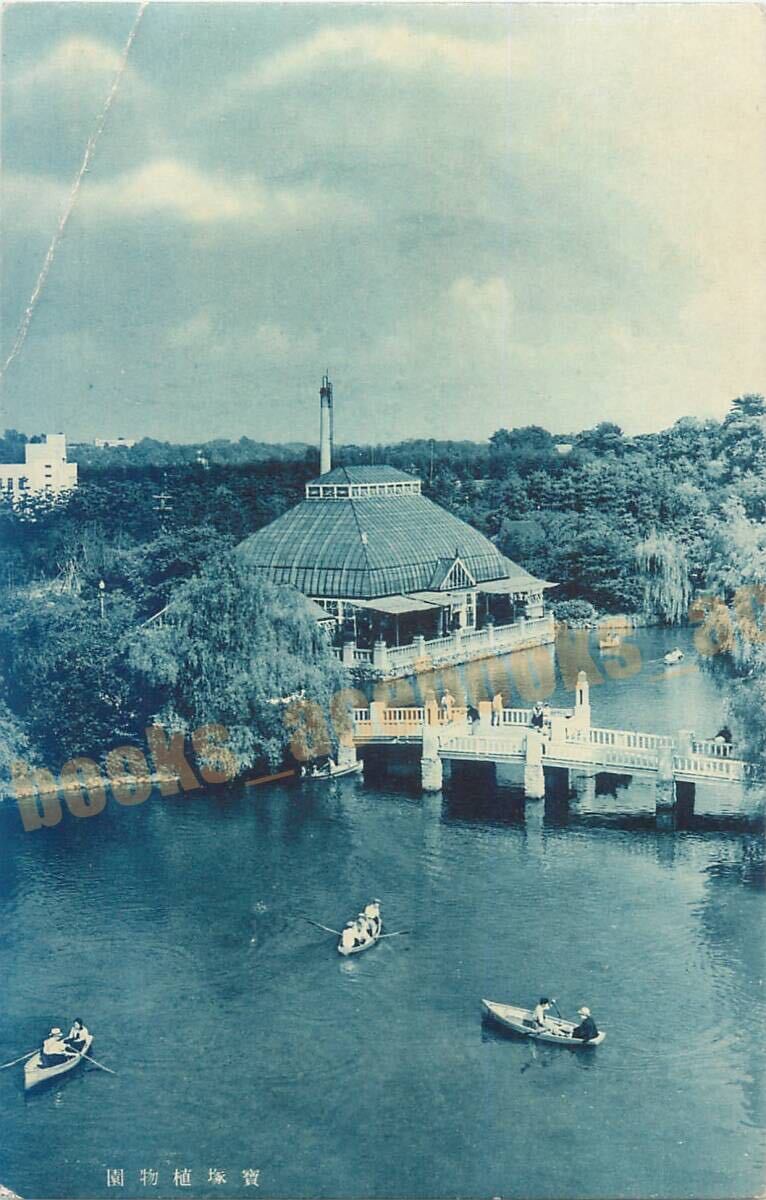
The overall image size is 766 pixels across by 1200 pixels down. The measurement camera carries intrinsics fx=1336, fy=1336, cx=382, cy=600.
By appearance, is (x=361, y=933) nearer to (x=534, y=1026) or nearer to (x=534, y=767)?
(x=534, y=1026)

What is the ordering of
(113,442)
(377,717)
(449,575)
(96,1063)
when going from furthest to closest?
(449,575) < (377,717) < (113,442) < (96,1063)

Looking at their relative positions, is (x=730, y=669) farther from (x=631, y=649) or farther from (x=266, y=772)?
(x=266, y=772)

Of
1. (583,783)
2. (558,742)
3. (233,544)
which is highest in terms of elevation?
(233,544)

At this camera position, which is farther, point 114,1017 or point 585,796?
point 585,796

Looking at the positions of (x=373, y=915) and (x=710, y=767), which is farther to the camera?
(x=710, y=767)

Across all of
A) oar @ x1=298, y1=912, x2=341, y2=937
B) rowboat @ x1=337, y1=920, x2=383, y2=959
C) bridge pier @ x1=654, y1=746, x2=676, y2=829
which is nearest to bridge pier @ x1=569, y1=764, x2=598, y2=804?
bridge pier @ x1=654, y1=746, x2=676, y2=829

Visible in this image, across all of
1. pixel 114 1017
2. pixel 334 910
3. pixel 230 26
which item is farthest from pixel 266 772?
pixel 230 26

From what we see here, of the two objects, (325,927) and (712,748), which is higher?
(712,748)

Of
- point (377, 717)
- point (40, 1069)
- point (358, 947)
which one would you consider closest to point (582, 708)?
point (377, 717)
